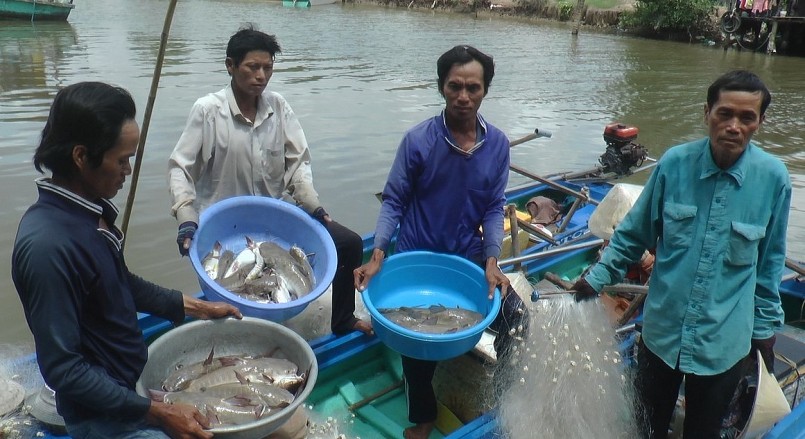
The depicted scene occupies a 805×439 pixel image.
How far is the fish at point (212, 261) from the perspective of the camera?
10.4ft

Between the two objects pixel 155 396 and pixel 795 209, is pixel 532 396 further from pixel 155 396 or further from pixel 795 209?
pixel 795 209

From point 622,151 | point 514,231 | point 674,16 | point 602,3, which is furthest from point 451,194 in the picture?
point 602,3

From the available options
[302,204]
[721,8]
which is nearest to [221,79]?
[302,204]

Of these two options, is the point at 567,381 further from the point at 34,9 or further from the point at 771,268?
the point at 34,9

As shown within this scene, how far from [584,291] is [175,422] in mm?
1720

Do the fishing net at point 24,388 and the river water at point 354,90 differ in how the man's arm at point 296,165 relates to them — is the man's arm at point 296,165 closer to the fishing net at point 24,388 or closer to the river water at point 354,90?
the fishing net at point 24,388

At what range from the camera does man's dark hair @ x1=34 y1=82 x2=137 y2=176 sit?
66.2 inches

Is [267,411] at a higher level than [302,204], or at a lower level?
lower

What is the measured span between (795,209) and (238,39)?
8.35 metres

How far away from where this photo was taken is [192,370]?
2.59m

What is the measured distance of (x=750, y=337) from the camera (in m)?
2.38

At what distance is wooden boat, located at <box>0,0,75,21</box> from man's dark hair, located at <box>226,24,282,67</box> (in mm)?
22693

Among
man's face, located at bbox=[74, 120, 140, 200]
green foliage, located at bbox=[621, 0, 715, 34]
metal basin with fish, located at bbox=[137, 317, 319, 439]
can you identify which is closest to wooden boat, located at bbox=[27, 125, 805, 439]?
metal basin with fish, located at bbox=[137, 317, 319, 439]

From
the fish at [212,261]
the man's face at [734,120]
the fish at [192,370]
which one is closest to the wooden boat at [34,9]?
the fish at [212,261]
